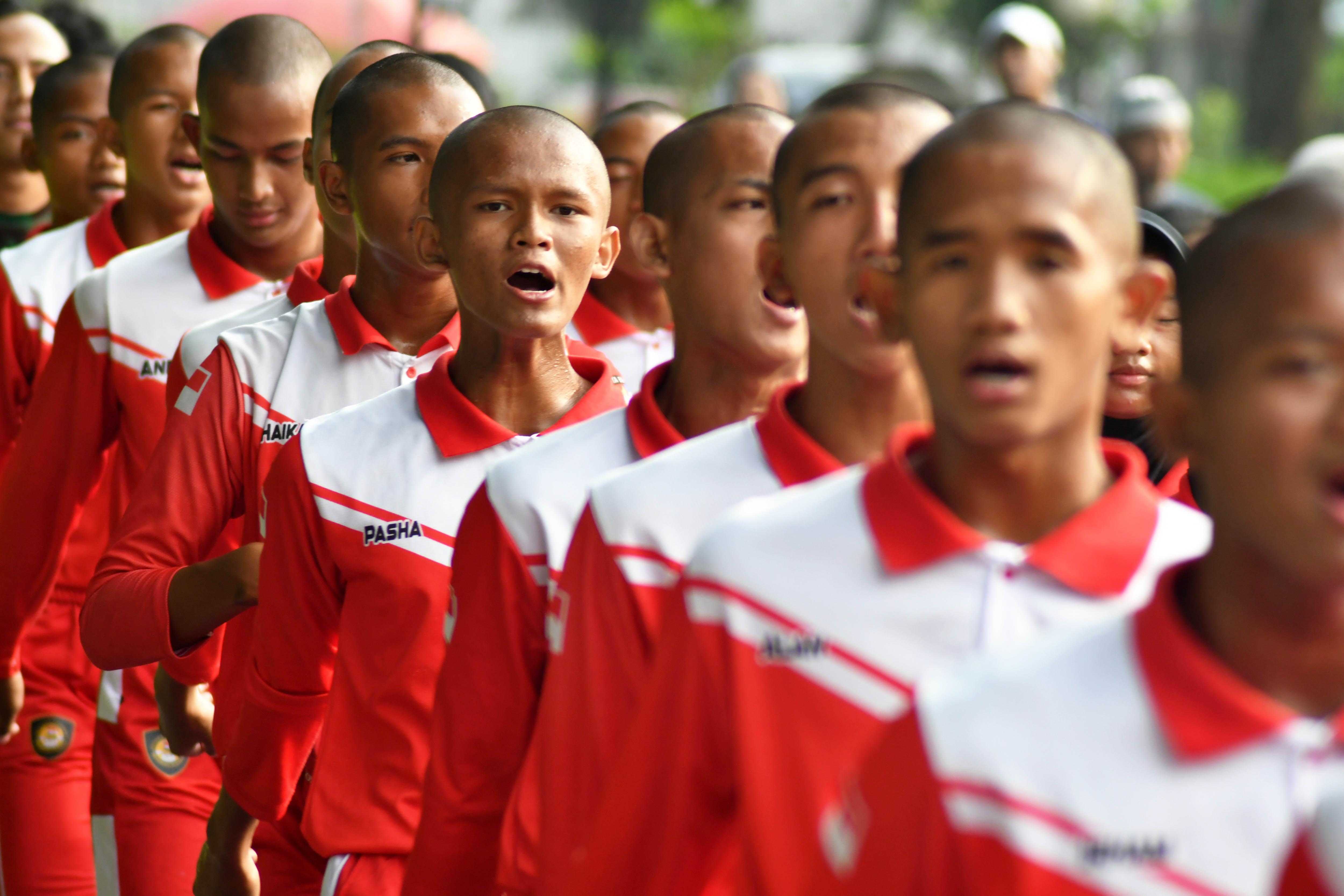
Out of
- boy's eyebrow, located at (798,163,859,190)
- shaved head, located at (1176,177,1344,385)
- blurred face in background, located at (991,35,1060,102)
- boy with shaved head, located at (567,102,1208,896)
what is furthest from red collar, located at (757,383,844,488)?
blurred face in background, located at (991,35,1060,102)

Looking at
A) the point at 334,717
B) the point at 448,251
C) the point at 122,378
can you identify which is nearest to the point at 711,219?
the point at 448,251

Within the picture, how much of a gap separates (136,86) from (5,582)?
5.85ft

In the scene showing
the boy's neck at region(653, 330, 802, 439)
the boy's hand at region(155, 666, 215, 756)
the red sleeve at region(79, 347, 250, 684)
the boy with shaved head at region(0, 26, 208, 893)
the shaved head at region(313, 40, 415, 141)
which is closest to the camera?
the boy's neck at region(653, 330, 802, 439)

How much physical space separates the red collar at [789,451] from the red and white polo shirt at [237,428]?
4.76ft

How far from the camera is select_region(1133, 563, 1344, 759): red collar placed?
2041 mm

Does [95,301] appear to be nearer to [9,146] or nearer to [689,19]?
[9,146]

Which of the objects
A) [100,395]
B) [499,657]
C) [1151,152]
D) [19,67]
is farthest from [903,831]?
[1151,152]

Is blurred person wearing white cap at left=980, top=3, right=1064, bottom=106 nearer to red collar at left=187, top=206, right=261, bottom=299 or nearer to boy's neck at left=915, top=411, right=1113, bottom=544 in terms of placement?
red collar at left=187, top=206, right=261, bottom=299

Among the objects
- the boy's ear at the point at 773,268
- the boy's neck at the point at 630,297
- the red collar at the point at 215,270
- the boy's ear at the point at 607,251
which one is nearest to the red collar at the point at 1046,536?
the boy's ear at the point at 773,268

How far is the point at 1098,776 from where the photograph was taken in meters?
2.10

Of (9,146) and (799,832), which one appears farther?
(9,146)

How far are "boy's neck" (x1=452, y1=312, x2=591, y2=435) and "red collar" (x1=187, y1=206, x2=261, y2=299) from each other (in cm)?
166

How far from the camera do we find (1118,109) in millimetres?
11656

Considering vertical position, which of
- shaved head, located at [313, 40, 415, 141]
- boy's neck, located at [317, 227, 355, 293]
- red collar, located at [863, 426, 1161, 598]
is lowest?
boy's neck, located at [317, 227, 355, 293]
